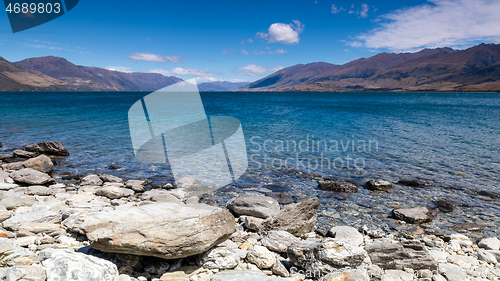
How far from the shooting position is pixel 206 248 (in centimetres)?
600

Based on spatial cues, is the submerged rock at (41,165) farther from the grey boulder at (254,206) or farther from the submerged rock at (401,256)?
the submerged rock at (401,256)

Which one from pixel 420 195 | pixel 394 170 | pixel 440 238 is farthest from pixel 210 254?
pixel 394 170

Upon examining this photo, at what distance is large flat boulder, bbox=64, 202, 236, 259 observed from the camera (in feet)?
17.9

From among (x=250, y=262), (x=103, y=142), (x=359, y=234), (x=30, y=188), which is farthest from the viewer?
(x=103, y=142)

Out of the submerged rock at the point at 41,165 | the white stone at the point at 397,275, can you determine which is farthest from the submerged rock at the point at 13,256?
the submerged rock at the point at 41,165

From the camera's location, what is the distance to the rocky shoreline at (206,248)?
17.7 ft

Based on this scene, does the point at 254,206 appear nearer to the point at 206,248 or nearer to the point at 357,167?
the point at 206,248

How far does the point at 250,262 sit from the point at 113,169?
500 inches

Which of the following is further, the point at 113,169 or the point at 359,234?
the point at 113,169

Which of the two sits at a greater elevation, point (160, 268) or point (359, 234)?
point (160, 268)

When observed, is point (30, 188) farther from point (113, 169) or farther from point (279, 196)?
point (279, 196)

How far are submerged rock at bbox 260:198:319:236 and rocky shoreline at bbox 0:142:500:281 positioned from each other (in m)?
0.03

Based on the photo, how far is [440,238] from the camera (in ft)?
29.6

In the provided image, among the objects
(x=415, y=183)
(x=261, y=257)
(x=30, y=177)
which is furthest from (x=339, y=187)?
(x=30, y=177)
